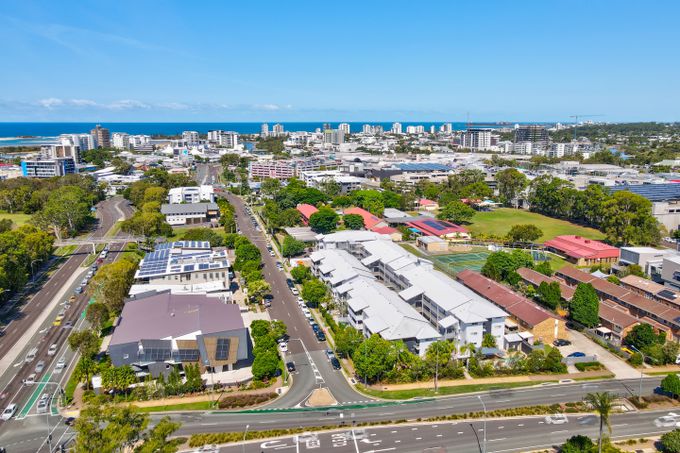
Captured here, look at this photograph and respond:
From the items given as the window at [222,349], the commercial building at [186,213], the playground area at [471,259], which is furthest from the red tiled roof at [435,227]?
the window at [222,349]

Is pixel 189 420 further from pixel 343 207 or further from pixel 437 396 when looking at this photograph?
pixel 343 207

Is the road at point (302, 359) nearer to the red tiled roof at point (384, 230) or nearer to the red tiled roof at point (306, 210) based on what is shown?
the red tiled roof at point (384, 230)

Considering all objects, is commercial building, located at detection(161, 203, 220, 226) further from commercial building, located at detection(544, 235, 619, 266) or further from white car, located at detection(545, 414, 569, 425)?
white car, located at detection(545, 414, 569, 425)

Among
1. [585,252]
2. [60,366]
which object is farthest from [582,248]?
[60,366]

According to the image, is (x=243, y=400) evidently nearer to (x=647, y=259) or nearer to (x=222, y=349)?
(x=222, y=349)

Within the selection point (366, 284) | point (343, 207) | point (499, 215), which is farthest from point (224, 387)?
point (499, 215)

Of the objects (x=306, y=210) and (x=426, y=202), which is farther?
(x=426, y=202)

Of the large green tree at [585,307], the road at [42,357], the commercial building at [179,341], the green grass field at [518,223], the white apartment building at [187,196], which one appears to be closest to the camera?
the road at [42,357]
